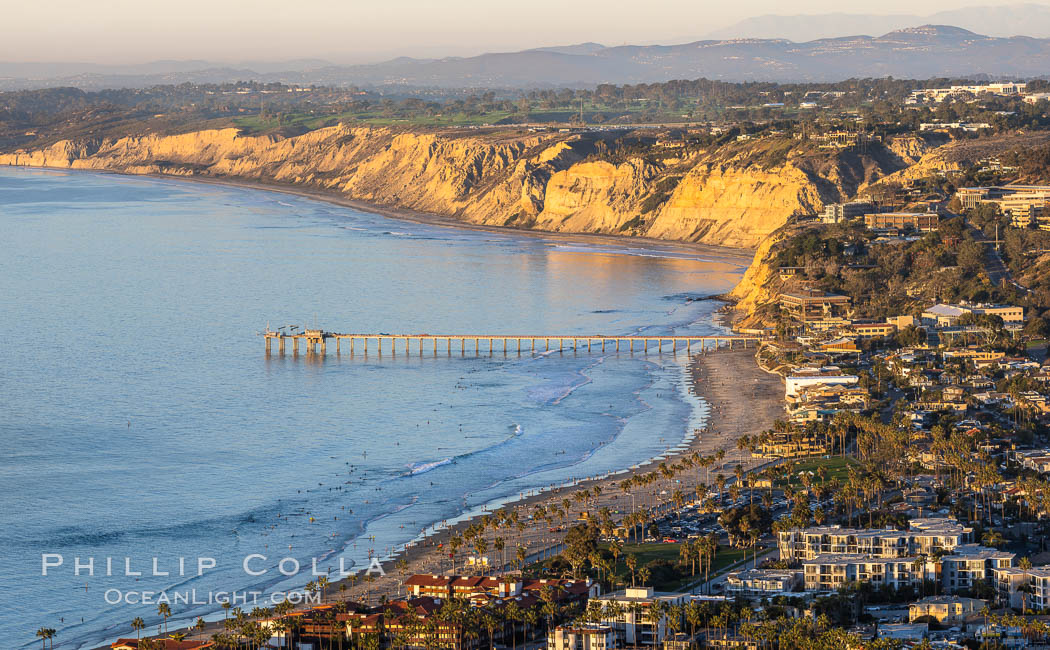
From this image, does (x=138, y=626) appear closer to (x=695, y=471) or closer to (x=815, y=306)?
(x=695, y=471)

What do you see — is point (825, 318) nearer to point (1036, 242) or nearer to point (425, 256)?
point (1036, 242)

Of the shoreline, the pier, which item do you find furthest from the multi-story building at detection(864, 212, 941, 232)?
the pier

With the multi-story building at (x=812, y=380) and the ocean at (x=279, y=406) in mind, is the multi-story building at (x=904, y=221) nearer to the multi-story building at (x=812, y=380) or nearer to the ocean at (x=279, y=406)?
the ocean at (x=279, y=406)

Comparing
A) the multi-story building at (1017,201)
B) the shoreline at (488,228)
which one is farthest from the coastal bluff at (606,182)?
the multi-story building at (1017,201)

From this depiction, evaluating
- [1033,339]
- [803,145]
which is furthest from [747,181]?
[1033,339]

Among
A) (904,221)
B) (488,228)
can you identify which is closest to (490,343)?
(904,221)

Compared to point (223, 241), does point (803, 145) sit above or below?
above

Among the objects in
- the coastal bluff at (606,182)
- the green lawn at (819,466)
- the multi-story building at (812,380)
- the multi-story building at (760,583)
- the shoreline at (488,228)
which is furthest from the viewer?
the coastal bluff at (606,182)

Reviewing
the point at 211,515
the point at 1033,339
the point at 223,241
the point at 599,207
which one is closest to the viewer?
the point at 211,515

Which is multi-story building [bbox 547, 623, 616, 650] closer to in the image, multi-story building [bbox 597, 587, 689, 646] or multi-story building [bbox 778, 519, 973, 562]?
multi-story building [bbox 597, 587, 689, 646]
